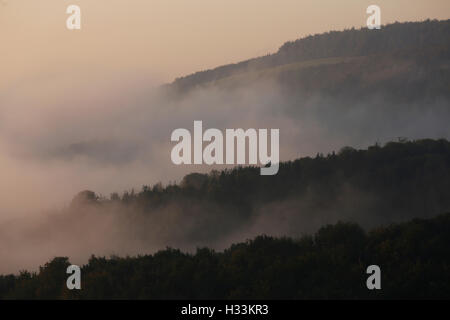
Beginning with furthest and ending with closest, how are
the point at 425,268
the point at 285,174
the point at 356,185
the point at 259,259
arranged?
1. the point at 285,174
2. the point at 356,185
3. the point at 259,259
4. the point at 425,268

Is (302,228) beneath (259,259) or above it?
above

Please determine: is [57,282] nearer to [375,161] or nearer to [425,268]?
[425,268]

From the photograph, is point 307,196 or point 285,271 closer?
point 285,271

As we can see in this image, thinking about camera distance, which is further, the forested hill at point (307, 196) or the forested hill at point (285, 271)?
the forested hill at point (307, 196)

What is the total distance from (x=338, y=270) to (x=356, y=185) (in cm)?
7163

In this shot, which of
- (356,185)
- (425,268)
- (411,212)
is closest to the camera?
(425,268)

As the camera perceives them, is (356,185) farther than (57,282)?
Yes

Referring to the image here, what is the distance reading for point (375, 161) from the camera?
119m

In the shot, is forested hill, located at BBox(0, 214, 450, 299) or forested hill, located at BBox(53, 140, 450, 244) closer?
forested hill, located at BBox(0, 214, 450, 299)

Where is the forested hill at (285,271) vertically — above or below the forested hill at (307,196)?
below

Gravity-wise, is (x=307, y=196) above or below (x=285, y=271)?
above

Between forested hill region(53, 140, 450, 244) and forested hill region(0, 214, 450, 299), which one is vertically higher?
forested hill region(53, 140, 450, 244)
